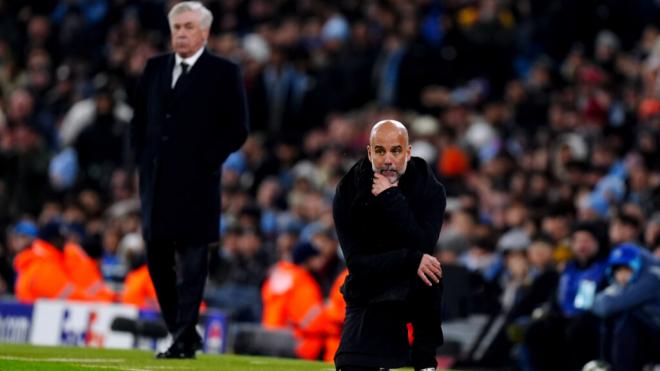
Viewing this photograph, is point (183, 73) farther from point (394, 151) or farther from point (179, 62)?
point (394, 151)

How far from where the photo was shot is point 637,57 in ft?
Result: 65.1

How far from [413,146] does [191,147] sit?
966cm

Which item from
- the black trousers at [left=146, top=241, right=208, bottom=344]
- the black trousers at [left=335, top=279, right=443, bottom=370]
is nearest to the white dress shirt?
the black trousers at [left=146, top=241, right=208, bottom=344]

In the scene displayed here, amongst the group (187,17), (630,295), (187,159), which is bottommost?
(630,295)

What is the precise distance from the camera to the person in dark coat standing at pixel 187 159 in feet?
33.7

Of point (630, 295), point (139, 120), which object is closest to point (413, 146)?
point (630, 295)

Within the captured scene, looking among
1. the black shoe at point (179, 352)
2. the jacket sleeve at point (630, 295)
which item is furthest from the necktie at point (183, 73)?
the jacket sleeve at point (630, 295)

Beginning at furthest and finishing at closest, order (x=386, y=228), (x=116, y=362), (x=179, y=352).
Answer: (x=179, y=352) → (x=116, y=362) → (x=386, y=228)

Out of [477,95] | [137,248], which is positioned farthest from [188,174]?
[477,95]

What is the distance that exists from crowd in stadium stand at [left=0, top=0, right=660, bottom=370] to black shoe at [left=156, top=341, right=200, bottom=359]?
358 cm

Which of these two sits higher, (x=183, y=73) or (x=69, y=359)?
(x=183, y=73)

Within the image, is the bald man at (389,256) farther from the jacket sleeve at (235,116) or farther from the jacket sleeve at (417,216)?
the jacket sleeve at (235,116)

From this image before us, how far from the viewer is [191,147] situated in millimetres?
10320

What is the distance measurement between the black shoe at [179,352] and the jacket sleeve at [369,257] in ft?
7.05
